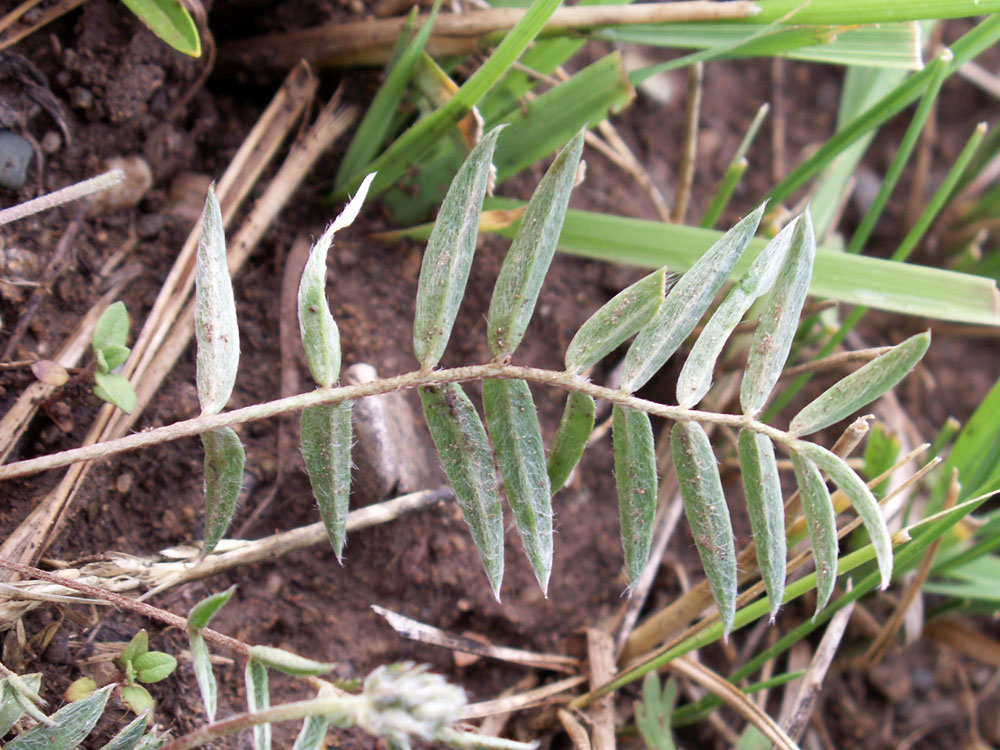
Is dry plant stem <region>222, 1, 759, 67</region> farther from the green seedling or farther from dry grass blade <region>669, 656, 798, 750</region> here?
dry grass blade <region>669, 656, 798, 750</region>

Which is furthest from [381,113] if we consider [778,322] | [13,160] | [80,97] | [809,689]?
[809,689]

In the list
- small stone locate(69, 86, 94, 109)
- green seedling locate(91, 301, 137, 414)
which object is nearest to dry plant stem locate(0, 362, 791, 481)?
green seedling locate(91, 301, 137, 414)

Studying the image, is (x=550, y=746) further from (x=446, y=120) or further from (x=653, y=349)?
(x=446, y=120)

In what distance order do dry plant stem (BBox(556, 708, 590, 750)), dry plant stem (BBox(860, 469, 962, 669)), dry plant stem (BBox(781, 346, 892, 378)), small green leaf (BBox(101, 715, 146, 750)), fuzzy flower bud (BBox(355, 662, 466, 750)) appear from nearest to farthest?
Result: fuzzy flower bud (BBox(355, 662, 466, 750)), small green leaf (BBox(101, 715, 146, 750)), dry plant stem (BBox(556, 708, 590, 750)), dry plant stem (BBox(781, 346, 892, 378)), dry plant stem (BBox(860, 469, 962, 669))

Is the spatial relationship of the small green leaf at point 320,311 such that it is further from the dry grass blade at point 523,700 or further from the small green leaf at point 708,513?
the dry grass blade at point 523,700

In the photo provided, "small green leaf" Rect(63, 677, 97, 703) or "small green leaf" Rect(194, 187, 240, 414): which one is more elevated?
"small green leaf" Rect(194, 187, 240, 414)

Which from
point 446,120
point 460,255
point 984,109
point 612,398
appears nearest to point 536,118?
point 446,120

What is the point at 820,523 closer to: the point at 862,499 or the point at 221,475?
the point at 862,499
